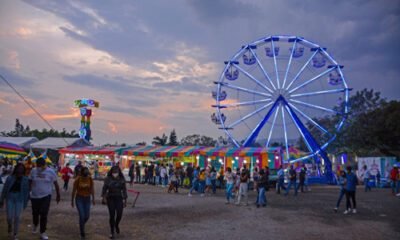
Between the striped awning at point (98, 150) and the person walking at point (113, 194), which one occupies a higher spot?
the striped awning at point (98, 150)

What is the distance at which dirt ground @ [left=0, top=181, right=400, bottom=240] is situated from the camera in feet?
27.6

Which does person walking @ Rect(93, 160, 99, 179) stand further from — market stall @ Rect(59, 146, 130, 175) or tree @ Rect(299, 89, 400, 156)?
tree @ Rect(299, 89, 400, 156)

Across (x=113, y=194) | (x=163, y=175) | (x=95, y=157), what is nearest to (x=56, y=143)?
(x=95, y=157)

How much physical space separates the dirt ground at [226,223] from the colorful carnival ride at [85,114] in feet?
123

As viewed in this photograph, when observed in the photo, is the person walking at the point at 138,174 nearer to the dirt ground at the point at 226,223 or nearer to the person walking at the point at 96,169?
the person walking at the point at 96,169

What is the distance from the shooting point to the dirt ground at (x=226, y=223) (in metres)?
8.40

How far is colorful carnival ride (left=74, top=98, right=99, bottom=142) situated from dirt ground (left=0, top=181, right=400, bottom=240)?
3744cm

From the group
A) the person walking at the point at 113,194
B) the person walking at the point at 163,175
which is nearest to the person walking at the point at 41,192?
the person walking at the point at 113,194

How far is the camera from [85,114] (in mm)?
50781

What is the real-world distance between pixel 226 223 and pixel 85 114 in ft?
143

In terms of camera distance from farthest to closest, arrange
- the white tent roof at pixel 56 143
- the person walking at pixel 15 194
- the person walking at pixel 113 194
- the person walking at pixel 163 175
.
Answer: the white tent roof at pixel 56 143 → the person walking at pixel 163 175 → the person walking at pixel 113 194 → the person walking at pixel 15 194

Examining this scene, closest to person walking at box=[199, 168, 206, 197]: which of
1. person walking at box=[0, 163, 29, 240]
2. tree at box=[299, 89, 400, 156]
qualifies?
person walking at box=[0, 163, 29, 240]

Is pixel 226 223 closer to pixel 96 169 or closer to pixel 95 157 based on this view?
pixel 96 169

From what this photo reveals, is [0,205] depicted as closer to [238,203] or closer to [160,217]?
[160,217]
